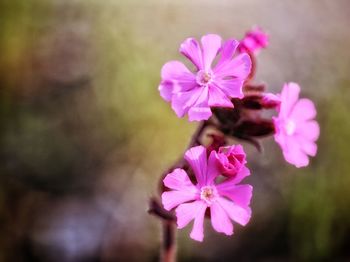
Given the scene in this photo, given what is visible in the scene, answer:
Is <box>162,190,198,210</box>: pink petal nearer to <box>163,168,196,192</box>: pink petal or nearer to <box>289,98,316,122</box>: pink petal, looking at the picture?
<box>163,168,196,192</box>: pink petal

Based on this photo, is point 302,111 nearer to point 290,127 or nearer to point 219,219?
point 290,127

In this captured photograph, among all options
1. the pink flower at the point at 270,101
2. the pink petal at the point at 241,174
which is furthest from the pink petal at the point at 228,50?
the pink petal at the point at 241,174

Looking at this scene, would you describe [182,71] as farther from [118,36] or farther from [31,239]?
[118,36]

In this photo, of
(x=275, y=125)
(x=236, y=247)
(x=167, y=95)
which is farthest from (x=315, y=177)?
(x=167, y=95)

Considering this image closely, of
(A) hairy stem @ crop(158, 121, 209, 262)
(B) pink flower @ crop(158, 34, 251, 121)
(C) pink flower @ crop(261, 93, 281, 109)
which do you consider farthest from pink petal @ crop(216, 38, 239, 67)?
(A) hairy stem @ crop(158, 121, 209, 262)

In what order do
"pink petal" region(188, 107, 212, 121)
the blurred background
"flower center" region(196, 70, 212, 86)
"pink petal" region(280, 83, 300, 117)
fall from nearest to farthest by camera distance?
Result: "pink petal" region(188, 107, 212, 121)
"flower center" region(196, 70, 212, 86)
"pink petal" region(280, 83, 300, 117)
the blurred background

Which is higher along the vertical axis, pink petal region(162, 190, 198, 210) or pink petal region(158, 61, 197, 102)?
pink petal region(158, 61, 197, 102)
